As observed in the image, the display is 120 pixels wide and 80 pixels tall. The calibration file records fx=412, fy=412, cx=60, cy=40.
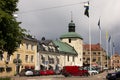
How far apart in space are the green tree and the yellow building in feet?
149

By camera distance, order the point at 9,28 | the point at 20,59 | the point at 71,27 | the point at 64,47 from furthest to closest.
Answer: the point at 71,27
the point at 64,47
the point at 20,59
the point at 9,28

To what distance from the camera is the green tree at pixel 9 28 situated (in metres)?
36.3

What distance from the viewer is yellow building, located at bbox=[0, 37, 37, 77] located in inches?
3632

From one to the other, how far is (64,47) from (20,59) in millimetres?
50655

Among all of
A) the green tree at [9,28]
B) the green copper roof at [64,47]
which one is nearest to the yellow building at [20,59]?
the green copper roof at [64,47]

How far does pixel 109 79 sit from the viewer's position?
2372 inches

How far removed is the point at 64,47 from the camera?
151000 mm

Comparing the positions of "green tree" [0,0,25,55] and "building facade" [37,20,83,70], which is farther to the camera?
"building facade" [37,20,83,70]

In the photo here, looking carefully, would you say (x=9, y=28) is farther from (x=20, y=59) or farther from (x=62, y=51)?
(x=62, y=51)

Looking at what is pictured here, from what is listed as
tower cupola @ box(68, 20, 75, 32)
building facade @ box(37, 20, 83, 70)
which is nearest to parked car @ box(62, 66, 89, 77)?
building facade @ box(37, 20, 83, 70)

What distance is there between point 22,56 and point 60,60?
37.5 metres

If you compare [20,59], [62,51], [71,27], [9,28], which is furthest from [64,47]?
[9,28]

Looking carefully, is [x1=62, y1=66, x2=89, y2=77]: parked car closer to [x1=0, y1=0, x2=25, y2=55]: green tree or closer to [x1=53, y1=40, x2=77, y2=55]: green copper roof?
[x1=0, y1=0, x2=25, y2=55]: green tree

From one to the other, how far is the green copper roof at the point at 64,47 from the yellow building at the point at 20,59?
32868 millimetres
